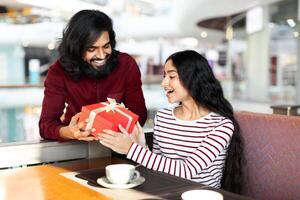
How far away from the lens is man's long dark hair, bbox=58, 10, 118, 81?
1.67 meters

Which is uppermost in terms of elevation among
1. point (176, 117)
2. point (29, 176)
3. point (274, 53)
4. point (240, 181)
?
point (274, 53)

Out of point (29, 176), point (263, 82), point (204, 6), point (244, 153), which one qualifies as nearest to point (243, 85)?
point (263, 82)

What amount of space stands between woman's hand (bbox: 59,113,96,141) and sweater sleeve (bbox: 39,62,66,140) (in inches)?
4.4

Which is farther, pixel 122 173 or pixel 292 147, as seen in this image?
pixel 292 147

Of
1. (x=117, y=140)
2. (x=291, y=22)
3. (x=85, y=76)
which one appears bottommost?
(x=117, y=140)

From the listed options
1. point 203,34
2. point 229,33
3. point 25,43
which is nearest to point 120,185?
point 229,33

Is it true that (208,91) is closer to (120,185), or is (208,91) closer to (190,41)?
(120,185)

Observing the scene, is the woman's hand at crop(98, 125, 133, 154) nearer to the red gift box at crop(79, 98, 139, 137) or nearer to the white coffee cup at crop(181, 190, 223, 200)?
the red gift box at crop(79, 98, 139, 137)

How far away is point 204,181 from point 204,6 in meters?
6.69

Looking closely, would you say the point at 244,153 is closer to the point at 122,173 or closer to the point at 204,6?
the point at 122,173

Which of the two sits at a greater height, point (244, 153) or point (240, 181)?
point (244, 153)

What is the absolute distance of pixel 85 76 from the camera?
180 cm

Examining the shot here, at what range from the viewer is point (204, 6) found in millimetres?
7898

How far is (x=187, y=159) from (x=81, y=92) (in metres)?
0.57
